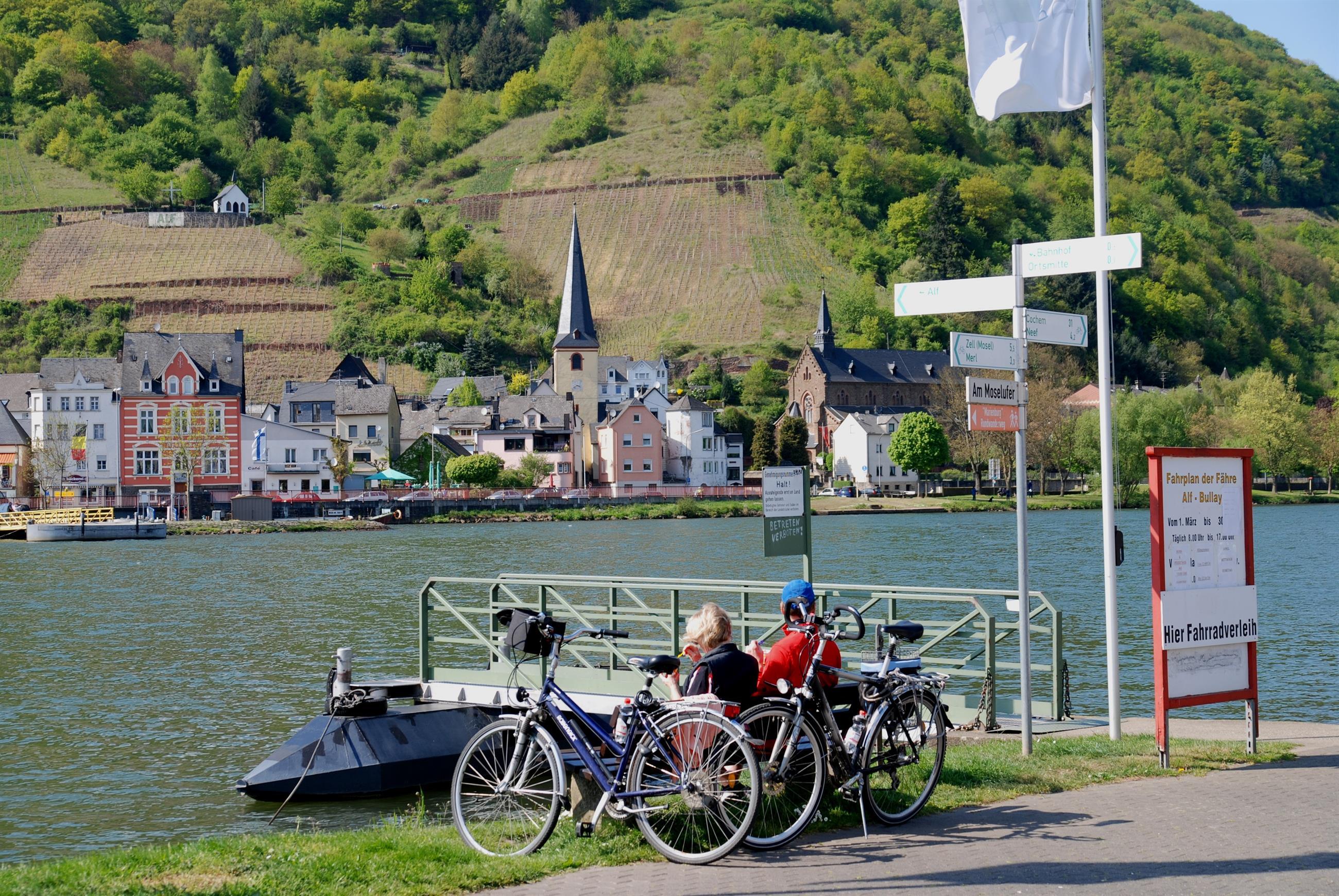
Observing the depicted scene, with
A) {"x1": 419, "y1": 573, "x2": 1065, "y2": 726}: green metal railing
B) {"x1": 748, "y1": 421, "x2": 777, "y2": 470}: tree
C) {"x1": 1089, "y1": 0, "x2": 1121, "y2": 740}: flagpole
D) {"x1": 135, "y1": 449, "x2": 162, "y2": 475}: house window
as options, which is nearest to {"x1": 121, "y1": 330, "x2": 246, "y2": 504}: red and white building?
{"x1": 135, "y1": 449, "x2": 162, "y2": 475}: house window

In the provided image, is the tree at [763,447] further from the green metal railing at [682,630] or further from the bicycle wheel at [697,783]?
the bicycle wheel at [697,783]

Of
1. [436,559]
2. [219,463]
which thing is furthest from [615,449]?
[436,559]

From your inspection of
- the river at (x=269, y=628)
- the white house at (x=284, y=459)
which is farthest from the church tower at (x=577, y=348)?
the river at (x=269, y=628)

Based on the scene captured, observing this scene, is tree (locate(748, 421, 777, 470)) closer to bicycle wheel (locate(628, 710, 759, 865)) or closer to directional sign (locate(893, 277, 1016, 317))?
directional sign (locate(893, 277, 1016, 317))

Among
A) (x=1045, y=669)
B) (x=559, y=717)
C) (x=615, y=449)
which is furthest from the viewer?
(x=615, y=449)

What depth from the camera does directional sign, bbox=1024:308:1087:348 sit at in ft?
37.8

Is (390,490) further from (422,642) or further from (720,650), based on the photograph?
(720,650)

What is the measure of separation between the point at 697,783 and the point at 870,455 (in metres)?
121

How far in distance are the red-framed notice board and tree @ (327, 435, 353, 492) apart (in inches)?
3723

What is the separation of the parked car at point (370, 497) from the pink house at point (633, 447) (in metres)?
20.6

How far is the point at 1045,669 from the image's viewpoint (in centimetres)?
1385

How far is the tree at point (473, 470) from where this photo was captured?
103375mm

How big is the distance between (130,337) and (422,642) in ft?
305

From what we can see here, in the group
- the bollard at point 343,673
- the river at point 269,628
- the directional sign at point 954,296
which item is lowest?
the river at point 269,628
